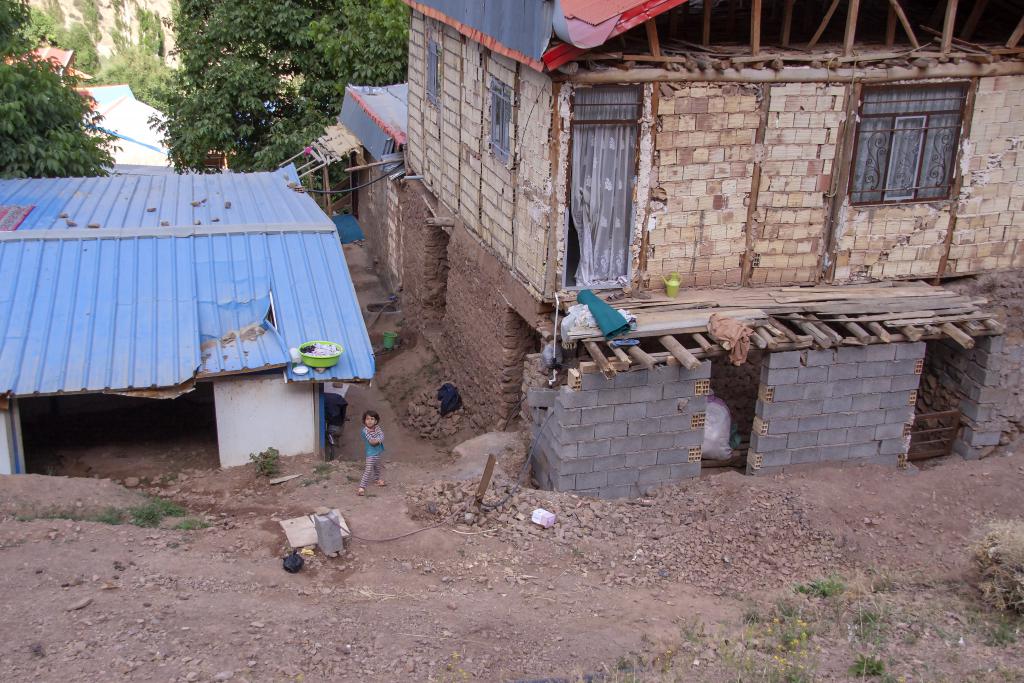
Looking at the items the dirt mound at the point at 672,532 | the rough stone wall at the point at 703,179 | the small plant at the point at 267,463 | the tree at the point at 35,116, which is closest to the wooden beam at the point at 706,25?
the rough stone wall at the point at 703,179

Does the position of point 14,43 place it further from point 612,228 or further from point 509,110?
point 612,228

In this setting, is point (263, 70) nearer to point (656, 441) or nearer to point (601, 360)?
point (601, 360)

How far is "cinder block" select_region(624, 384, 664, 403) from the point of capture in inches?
403

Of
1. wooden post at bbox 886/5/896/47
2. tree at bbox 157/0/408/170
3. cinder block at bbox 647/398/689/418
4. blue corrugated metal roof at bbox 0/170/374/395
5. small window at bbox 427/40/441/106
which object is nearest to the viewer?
cinder block at bbox 647/398/689/418

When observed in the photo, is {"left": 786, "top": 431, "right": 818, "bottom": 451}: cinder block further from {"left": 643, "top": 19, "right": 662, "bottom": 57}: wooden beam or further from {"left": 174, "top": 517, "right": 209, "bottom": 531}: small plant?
{"left": 174, "top": 517, "right": 209, "bottom": 531}: small plant

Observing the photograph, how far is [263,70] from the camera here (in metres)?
23.1

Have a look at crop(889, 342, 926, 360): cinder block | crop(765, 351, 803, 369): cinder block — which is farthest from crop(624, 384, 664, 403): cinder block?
crop(889, 342, 926, 360): cinder block

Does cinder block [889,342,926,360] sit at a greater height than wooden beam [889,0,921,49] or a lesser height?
lesser

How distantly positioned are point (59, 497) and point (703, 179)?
25.5 ft

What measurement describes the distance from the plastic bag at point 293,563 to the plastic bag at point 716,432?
16.0 feet

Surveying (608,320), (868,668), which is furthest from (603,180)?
(868,668)

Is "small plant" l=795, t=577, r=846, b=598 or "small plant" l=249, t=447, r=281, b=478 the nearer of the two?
"small plant" l=795, t=577, r=846, b=598

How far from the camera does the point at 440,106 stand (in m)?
15.3

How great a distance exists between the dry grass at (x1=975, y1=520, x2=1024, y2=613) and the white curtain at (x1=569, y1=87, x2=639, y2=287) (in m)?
4.81
